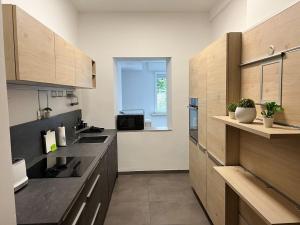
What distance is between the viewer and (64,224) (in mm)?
1272

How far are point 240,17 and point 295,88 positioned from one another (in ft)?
6.99

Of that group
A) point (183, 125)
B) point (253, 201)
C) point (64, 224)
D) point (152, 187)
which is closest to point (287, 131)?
point (253, 201)

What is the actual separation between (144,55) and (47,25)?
184 centimetres

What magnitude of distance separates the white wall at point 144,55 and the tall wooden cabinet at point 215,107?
111 cm

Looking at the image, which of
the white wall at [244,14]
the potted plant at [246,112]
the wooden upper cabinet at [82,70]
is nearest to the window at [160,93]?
the white wall at [244,14]

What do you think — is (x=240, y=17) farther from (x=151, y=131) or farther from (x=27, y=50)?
(x=27, y=50)

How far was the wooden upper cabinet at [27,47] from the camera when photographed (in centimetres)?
136

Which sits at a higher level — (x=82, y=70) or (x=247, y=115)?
(x=82, y=70)

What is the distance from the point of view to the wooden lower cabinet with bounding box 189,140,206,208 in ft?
9.39

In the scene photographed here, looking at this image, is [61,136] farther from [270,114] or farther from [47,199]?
[270,114]

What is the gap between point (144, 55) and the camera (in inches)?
165

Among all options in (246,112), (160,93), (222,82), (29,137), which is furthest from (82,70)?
(160,93)

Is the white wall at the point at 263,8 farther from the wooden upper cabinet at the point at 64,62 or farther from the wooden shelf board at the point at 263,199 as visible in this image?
the wooden upper cabinet at the point at 64,62

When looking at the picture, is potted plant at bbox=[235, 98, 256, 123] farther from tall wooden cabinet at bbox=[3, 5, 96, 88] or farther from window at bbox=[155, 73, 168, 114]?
window at bbox=[155, 73, 168, 114]
